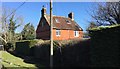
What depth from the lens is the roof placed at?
52.1 meters

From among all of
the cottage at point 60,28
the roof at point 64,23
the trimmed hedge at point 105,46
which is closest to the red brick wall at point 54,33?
the cottage at point 60,28

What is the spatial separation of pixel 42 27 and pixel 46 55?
28.1 m

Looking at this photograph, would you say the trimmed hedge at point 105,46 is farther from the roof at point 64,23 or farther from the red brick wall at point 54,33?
the roof at point 64,23

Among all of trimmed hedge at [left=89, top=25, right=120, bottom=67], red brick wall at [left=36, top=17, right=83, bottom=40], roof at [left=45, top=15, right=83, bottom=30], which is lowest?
trimmed hedge at [left=89, top=25, right=120, bottom=67]

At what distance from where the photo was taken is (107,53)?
50.7 feet

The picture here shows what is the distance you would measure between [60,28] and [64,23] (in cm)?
222

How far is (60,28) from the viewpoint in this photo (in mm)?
51969

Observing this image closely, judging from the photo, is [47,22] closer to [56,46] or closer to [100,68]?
[56,46]

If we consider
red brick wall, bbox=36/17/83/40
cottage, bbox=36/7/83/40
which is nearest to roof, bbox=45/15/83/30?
cottage, bbox=36/7/83/40

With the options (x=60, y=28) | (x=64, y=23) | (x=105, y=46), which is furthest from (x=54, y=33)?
(x=105, y=46)

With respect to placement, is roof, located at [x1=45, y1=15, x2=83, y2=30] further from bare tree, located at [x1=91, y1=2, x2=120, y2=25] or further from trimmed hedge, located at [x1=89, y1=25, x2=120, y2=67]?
trimmed hedge, located at [x1=89, y1=25, x2=120, y2=67]

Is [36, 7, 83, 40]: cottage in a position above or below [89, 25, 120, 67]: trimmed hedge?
above

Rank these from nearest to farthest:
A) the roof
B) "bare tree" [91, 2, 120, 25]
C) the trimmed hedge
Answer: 1. the trimmed hedge
2. "bare tree" [91, 2, 120, 25]
3. the roof

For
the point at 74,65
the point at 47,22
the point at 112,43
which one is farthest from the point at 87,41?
the point at 47,22
